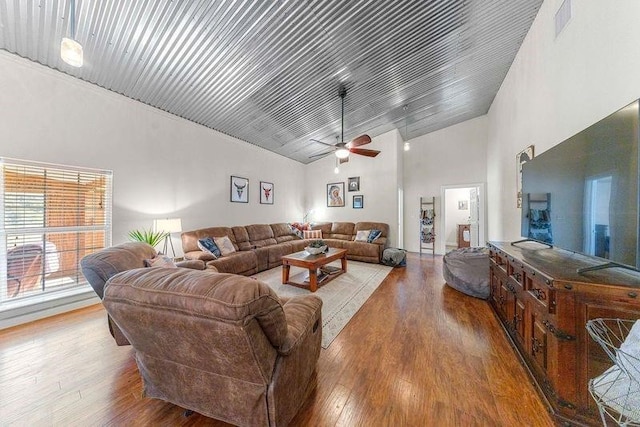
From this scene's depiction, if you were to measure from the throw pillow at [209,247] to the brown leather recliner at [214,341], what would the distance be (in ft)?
8.73

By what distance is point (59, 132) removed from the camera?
2.69 meters

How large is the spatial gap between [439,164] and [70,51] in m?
6.97

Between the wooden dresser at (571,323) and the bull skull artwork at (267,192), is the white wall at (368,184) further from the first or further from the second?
the wooden dresser at (571,323)

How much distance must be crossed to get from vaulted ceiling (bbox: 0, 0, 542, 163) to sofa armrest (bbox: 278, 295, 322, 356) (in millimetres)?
2723

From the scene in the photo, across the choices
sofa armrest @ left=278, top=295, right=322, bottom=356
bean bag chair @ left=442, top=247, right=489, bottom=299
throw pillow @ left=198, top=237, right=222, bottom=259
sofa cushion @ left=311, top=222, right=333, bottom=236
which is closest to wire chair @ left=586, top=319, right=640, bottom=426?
sofa armrest @ left=278, top=295, right=322, bottom=356

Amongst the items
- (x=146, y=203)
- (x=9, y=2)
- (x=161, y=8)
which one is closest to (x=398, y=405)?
(x=161, y=8)

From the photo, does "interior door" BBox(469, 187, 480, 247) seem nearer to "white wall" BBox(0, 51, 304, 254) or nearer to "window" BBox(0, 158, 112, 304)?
"white wall" BBox(0, 51, 304, 254)

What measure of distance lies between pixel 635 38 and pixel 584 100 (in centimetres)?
60

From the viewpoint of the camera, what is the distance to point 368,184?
20.6 ft

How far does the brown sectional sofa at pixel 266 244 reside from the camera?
388 centimetres

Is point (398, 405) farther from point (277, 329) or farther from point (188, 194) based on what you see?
point (188, 194)

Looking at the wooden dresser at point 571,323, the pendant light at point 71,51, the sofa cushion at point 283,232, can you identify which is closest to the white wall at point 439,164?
the sofa cushion at point 283,232

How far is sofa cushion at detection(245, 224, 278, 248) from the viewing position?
5.14 m

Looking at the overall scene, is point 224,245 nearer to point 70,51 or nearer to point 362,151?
point 70,51
